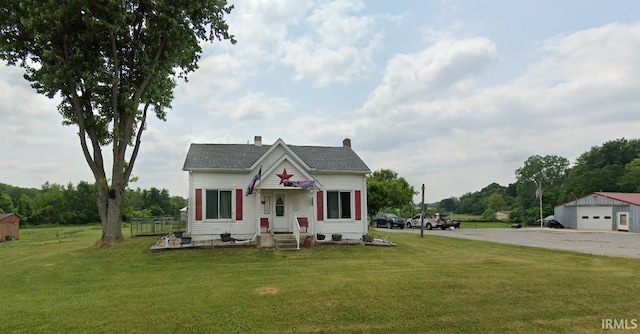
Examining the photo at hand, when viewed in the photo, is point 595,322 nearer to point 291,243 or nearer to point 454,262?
point 454,262

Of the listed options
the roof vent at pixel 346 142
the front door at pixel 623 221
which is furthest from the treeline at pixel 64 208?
the front door at pixel 623 221

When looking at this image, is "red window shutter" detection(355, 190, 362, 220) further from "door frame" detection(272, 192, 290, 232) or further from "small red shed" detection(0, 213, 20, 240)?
"small red shed" detection(0, 213, 20, 240)

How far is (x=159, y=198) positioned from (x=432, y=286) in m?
86.4

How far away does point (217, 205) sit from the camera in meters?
18.0

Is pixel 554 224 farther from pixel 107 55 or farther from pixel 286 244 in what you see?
pixel 107 55

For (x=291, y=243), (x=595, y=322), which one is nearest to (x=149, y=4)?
(x=291, y=243)

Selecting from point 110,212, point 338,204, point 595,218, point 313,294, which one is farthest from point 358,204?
point 595,218

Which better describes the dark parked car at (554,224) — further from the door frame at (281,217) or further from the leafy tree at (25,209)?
the leafy tree at (25,209)

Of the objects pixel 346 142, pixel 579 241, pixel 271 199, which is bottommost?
pixel 579 241

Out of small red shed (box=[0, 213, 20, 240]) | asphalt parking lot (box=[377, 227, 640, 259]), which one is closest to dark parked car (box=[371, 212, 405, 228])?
asphalt parking lot (box=[377, 227, 640, 259])

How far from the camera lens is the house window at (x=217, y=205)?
17.9 metres

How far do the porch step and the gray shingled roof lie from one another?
12.5 ft

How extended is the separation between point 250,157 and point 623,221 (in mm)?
38940

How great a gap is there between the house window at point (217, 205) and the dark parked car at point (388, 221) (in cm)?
2515
